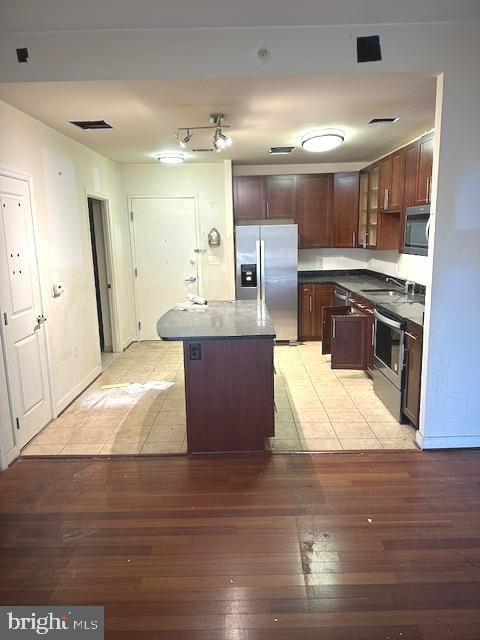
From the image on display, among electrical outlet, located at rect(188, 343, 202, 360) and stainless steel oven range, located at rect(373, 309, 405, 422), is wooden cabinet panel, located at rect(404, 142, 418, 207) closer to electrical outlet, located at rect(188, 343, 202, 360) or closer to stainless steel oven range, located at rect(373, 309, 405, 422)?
stainless steel oven range, located at rect(373, 309, 405, 422)

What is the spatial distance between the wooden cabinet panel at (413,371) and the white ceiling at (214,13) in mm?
1875

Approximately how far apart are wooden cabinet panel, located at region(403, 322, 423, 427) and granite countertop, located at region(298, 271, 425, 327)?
0.29 ft

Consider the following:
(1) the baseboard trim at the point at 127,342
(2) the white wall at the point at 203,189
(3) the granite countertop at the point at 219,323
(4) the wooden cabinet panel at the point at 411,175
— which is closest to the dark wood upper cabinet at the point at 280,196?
(2) the white wall at the point at 203,189

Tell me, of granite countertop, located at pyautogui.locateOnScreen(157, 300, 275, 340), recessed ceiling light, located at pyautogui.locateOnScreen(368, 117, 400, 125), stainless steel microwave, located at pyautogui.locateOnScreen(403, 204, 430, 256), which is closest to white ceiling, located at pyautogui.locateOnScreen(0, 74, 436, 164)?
recessed ceiling light, located at pyautogui.locateOnScreen(368, 117, 400, 125)

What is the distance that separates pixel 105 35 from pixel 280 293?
352cm

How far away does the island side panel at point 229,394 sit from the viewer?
8.89ft

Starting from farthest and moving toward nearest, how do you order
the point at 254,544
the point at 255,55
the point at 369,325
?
1. the point at 369,325
2. the point at 255,55
3. the point at 254,544

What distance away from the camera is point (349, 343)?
405 centimetres

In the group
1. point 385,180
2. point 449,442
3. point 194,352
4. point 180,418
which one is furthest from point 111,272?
point 449,442

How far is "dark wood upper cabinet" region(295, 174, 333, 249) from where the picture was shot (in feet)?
18.2

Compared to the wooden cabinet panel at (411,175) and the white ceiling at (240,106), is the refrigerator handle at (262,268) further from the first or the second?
the wooden cabinet panel at (411,175)

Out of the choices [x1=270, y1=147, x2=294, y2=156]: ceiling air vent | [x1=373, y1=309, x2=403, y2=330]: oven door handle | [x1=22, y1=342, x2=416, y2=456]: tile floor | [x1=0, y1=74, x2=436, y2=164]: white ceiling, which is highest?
[x1=270, y1=147, x2=294, y2=156]: ceiling air vent

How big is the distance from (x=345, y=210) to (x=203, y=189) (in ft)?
6.33

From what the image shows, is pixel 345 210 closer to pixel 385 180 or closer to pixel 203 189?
pixel 385 180
